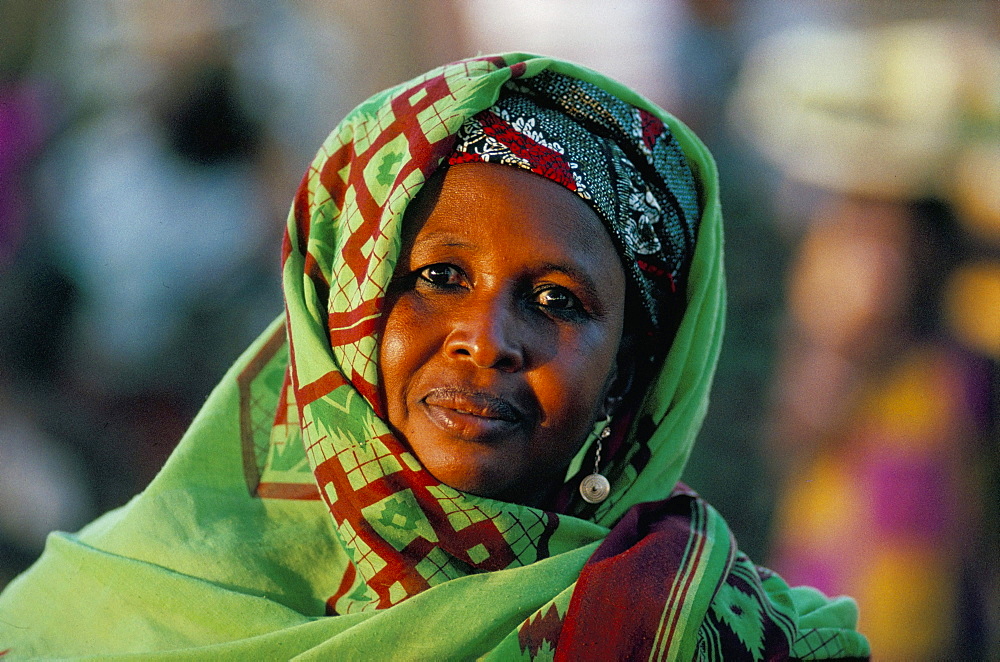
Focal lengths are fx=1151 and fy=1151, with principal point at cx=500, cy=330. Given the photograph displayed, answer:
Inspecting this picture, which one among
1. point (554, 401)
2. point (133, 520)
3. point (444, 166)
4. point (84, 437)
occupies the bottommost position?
point (84, 437)

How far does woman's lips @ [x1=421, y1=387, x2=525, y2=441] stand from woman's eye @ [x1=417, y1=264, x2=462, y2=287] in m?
0.23

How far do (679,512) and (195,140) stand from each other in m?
5.40

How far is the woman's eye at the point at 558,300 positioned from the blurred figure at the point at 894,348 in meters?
3.60

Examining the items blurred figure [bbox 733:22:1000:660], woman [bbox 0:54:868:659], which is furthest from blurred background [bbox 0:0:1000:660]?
woman [bbox 0:54:868:659]

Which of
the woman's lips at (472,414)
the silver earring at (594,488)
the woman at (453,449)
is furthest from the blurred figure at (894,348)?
the woman's lips at (472,414)

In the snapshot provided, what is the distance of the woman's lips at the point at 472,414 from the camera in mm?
2195

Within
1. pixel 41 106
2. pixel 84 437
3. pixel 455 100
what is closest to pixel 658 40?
pixel 41 106

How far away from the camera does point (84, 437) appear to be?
6.29 metres

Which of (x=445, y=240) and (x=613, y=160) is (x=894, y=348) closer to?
(x=613, y=160)

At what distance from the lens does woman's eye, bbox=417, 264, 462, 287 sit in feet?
7.57

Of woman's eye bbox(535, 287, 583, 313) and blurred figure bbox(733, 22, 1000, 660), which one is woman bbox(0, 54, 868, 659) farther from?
blurred figure bbox(733, 22, 1000, 660)

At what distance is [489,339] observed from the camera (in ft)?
7.17

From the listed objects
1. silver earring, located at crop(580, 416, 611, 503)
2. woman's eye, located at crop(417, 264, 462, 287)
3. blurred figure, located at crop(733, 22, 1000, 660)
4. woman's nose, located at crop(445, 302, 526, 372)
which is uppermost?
woman's eye, located at crop(417, 264, 462, 287)

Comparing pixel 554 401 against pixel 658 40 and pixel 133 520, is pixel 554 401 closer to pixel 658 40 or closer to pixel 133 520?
pixel 133 520
